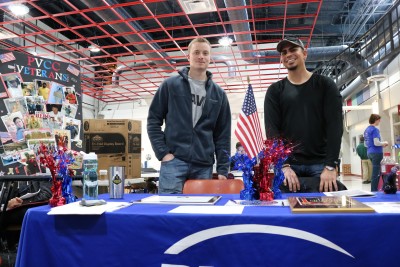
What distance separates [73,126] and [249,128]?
1802 millimetres

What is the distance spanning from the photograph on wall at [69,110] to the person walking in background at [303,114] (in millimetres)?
1721

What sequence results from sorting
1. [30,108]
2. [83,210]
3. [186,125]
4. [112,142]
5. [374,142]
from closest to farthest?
[83,210] < [186,125] < [30,108] < [112,142] < [374,142]

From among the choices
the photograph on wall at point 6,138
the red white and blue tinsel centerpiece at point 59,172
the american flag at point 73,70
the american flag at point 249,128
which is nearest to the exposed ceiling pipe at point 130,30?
the american flag at point 73,70

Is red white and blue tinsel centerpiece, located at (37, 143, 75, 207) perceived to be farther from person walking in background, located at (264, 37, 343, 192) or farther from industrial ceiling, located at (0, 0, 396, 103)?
industrial ceiling, located at (0, 0, 396, 103)

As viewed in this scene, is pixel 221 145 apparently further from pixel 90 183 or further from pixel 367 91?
pixel 367 91

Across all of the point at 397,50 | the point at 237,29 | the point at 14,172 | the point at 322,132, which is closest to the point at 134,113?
the point at 237,29

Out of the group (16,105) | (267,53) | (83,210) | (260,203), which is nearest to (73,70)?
(16,105)

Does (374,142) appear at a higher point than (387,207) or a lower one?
higher

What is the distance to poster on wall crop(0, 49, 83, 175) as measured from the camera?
2445 mm

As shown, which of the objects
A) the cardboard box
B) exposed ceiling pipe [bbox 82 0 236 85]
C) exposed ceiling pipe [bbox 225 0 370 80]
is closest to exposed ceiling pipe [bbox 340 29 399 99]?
exposed ceiling pipe [bbox 225 0 370 80]

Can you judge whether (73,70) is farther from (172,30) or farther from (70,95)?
(172,30)

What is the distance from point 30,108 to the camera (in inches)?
101

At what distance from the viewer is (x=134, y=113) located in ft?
45.5

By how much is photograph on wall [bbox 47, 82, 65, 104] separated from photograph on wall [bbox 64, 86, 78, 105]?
5 cm
